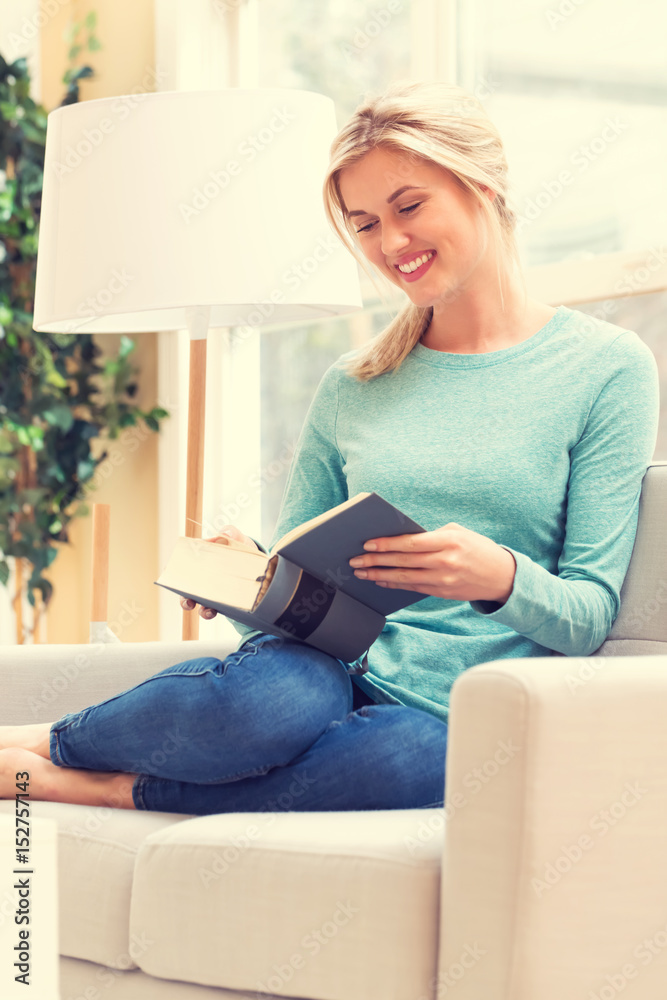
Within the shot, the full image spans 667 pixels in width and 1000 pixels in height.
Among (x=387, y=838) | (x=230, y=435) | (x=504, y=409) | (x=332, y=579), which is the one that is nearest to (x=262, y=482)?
(x=230, y=435)

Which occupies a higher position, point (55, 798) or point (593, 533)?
point (593, 533)

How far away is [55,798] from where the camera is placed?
1314 millimetres

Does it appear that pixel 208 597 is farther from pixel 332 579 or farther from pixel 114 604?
pixel 114 604

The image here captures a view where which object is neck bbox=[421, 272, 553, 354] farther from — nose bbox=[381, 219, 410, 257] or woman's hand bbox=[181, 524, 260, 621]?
woman's hand bbox=[181, 524, 260, 621]

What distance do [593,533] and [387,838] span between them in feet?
1.74

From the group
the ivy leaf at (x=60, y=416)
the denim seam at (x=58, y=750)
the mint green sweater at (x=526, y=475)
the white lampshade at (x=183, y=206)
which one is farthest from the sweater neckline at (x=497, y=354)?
the ivy leaf at (x=60, y=416)

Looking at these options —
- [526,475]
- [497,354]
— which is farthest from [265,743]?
[497,354]

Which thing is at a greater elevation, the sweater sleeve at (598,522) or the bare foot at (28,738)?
the sweater sleeve at (598,522)

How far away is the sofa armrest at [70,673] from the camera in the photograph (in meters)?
1.60

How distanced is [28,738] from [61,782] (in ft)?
0.28

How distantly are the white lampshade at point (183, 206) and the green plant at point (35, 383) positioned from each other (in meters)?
1.15

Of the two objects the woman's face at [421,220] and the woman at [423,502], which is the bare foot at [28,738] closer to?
the woman at [423,502]

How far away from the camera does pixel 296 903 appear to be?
3.30 feet

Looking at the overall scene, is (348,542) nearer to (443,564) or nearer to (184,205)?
(443,564)
